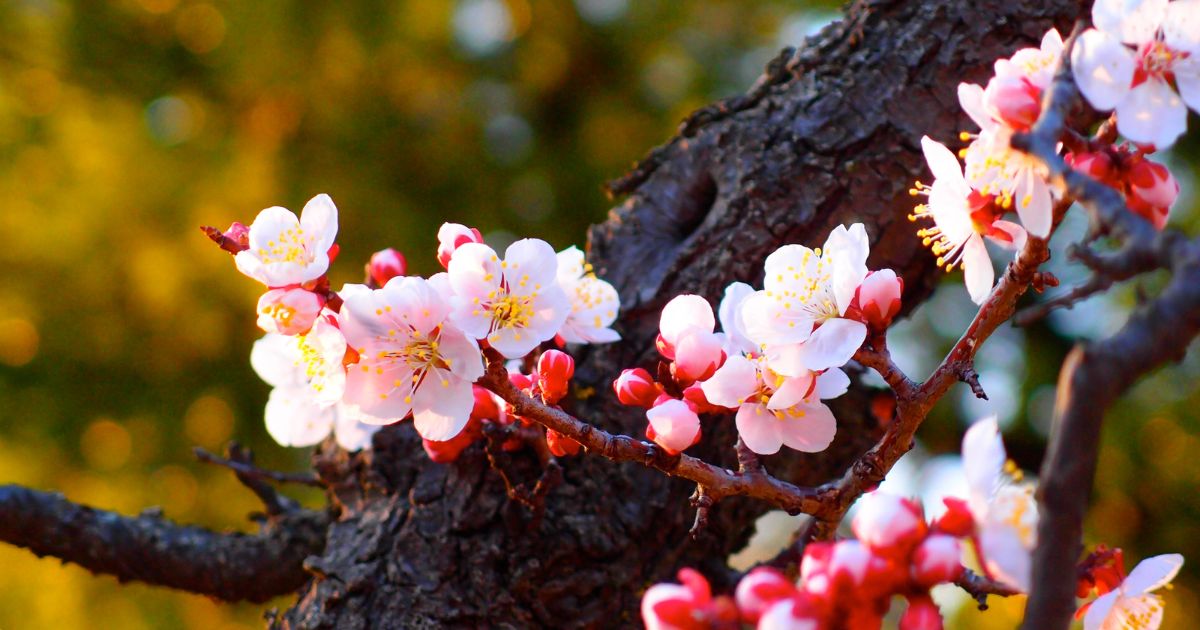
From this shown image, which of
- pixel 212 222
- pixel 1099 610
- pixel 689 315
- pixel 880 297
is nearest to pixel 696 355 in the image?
pixel 689 315

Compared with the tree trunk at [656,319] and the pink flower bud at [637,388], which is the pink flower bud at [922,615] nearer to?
the pink flower bud at [637,388]

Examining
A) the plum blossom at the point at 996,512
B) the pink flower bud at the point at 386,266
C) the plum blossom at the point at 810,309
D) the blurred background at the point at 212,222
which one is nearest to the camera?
the plum blossom at the point at 996,512

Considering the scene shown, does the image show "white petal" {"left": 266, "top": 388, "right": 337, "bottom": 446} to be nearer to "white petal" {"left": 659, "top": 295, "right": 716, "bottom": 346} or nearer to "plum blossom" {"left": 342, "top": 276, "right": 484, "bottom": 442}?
"plum blossom" {"left": 342, "top": 276, "right": 484, "bottom": 442}

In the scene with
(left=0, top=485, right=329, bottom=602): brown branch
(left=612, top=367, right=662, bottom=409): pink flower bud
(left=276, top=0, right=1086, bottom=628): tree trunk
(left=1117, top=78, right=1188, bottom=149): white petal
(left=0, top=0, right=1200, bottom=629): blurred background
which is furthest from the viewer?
(left=0, top=0, right=1200, bottom=629): blurred background

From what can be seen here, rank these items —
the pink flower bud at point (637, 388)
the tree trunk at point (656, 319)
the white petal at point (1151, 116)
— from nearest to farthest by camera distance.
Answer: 1. the white petal at point (1151, 116)
2. the pink flower bud at point (637, 388)
3. the tree trunk at point (656, 319)

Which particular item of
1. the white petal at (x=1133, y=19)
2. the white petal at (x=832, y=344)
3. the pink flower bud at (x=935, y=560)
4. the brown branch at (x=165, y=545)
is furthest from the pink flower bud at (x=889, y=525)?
the brown branch at (x=165, y=545)

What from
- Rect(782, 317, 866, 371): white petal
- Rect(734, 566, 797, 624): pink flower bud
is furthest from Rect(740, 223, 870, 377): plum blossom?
Rect(734, 566, 797, 624): pink flower bud

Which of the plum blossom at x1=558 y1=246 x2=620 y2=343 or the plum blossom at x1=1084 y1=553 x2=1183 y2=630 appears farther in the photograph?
the plum blossom at x1=558 y1=246 x2=620 y2=343
